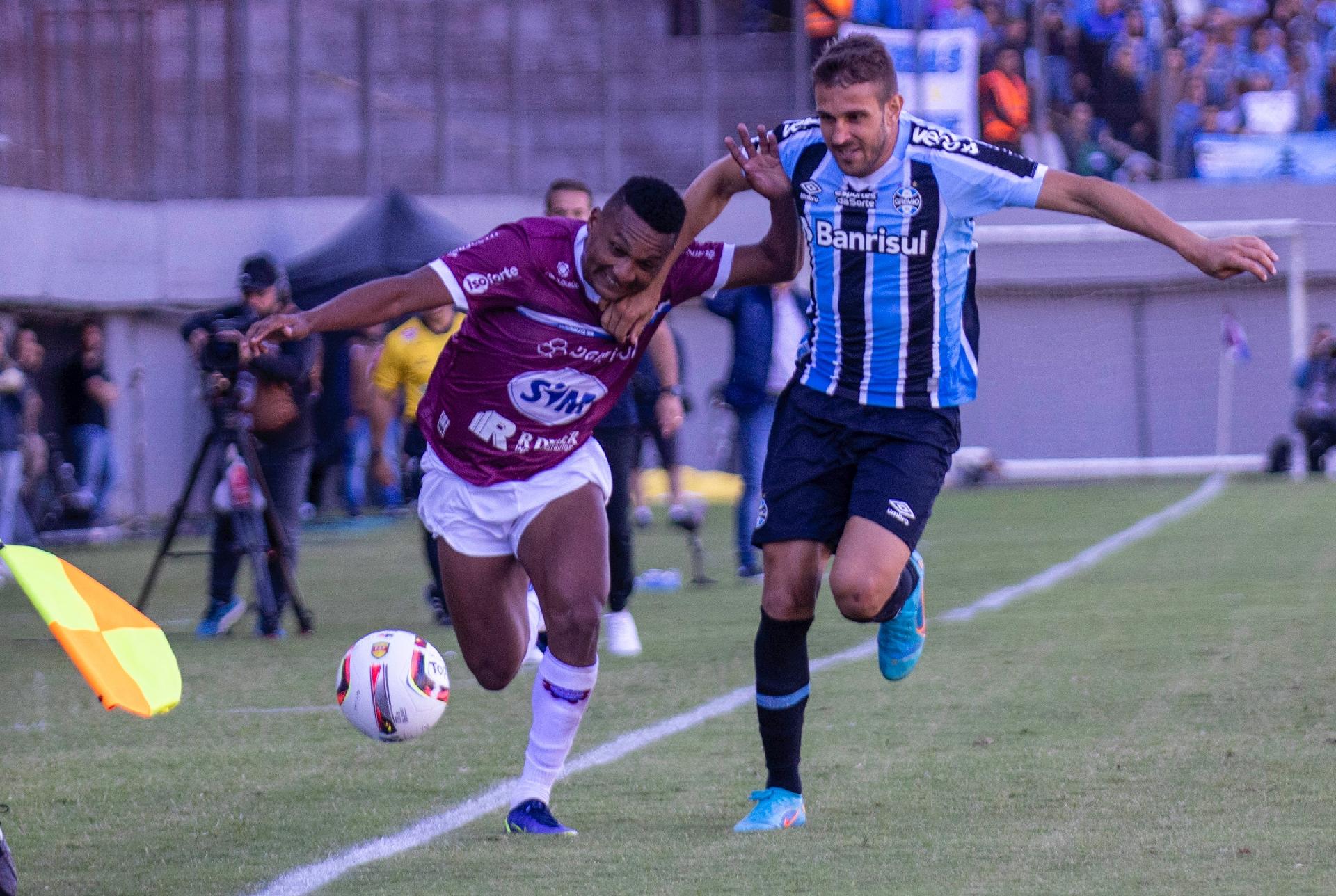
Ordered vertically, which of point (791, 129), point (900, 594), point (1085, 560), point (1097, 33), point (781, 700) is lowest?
point (1085, 560)

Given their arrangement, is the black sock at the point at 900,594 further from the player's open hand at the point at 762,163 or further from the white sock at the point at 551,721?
the player's open hand at the point at 762,163

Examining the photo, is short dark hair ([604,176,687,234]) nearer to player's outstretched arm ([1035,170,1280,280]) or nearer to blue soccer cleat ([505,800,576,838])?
player's outstretched arm ([1035,170,1280,280])

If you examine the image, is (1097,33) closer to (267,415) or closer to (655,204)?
(267,415)

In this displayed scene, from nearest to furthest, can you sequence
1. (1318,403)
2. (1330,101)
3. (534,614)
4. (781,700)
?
(781,700)
(534,614)
(1318,403)
(1330,101)

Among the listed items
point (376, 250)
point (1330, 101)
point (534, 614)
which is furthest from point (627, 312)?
point (1330, 101)

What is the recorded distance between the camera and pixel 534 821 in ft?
16.0

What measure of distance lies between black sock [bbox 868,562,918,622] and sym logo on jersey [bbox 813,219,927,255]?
87cm

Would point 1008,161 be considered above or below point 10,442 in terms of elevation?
above

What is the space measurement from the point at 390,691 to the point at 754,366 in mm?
6536

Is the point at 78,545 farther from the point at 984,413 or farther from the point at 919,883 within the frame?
the point at 919,883

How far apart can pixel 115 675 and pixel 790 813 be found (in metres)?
1.85

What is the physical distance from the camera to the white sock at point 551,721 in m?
5.01

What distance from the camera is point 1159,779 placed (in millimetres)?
5293

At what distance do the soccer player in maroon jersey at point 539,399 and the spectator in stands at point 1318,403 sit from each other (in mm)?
18401
